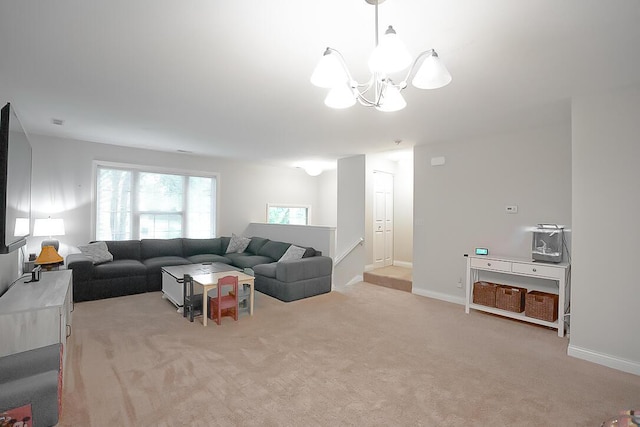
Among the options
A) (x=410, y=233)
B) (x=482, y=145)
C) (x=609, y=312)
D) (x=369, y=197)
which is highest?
(x=482, y=145)

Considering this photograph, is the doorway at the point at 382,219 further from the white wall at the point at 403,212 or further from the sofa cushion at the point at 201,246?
the sofa cushion at the point at 201,246

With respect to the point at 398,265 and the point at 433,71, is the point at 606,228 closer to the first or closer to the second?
the point at 433,71

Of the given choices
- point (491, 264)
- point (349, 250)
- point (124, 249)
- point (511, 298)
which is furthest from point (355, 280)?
point (124, 249)

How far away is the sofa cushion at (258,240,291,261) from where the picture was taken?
583 cm

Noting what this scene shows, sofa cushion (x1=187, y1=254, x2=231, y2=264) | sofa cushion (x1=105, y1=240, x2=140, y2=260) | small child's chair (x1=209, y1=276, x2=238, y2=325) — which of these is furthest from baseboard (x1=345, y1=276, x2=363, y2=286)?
sofa cushion (x1=105, y1=240, x2=140, y2=260)

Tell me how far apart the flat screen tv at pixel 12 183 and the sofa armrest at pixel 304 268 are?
2.89 m

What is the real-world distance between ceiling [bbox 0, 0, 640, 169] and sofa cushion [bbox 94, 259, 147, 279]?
2.06m

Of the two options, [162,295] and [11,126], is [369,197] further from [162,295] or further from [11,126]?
[11,126]

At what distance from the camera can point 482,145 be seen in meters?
4.47

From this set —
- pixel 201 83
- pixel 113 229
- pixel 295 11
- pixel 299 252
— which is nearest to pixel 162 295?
pixel 113 229

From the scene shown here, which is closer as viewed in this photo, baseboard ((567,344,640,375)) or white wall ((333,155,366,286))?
baseboard ((567,344,640,375))

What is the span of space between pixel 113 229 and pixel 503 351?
6.10 m

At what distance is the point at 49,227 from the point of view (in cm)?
459

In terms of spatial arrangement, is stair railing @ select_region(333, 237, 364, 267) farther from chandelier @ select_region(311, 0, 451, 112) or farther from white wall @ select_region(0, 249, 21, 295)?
white wall @ select_region(0, 249, 21, 295)
